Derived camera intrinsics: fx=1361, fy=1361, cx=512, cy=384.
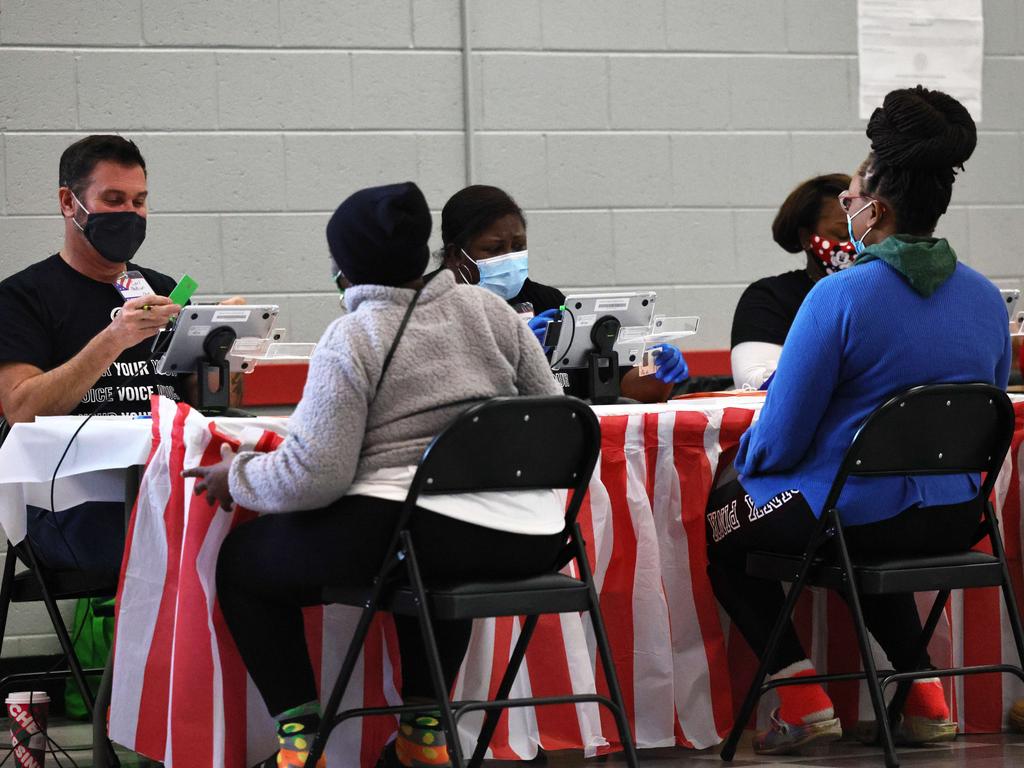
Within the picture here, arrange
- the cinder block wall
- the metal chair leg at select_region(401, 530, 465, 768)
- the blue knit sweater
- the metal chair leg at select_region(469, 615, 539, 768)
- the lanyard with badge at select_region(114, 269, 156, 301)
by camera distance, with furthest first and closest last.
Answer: the cinder block wall < the lanyard with badge at select_region(114, 269, 156, 301) < the blue knit sweater < the metal chair leg at select_region(469, 615, 539, 768) < the metal chair leg at select_region(401, 530, 465, 768)

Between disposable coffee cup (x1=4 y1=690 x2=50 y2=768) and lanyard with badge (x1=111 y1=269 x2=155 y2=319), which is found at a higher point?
lanyard with badge (x1=111 y1=269 x2=155 y2=319)

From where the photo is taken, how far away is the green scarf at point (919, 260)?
89.0 inches

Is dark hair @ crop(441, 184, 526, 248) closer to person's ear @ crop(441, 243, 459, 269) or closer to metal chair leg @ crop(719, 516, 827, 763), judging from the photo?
person's ear @ crop(441, 243, 459, 269)

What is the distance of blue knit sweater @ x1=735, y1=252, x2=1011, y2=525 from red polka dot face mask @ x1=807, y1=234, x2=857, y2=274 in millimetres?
1004

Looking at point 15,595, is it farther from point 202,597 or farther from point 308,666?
point 308,666

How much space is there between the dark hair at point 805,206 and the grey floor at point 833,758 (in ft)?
4.42

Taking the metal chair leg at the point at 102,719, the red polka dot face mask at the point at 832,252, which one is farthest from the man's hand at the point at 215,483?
the red polka dot face mask at the point at 832,252

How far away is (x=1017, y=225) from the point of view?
435 centimetres

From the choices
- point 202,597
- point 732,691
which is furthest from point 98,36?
point 732,691

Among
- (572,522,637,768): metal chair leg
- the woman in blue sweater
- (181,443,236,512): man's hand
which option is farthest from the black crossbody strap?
the woman in blue sweater

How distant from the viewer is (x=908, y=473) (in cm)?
222

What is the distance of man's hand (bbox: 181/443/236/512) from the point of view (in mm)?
2018

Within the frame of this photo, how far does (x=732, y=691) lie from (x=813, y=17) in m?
2.35

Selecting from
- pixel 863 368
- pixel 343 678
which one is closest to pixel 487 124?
pixel 863 368
